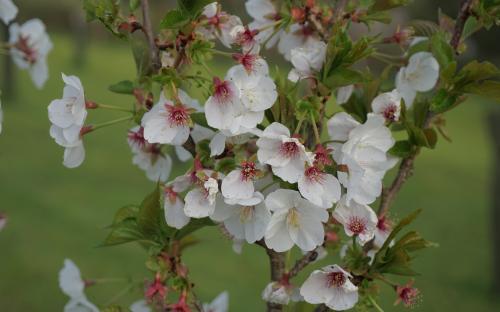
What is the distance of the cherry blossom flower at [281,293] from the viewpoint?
3.32ft

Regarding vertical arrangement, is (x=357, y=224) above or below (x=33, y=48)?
above

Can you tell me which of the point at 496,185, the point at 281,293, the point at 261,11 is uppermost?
the point at 261,11

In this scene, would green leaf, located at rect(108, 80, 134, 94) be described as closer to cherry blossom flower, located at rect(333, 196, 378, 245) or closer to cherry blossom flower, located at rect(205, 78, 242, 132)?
cherry blossom flower, located at rect(205, 78, 242, 132)

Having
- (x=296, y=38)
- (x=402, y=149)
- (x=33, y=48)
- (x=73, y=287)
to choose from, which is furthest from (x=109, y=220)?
(x=402, y=149)

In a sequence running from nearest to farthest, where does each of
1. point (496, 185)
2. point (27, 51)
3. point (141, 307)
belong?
1. point (141, 307)
2. point (27, 51)
3. point (496, 185)

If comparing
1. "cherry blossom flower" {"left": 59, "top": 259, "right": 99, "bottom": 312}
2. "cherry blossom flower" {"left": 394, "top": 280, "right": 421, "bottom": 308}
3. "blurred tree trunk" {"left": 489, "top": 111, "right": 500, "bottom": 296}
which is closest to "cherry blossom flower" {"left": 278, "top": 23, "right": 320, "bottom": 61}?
"cherry blossom flower" {"left": 394, "top": 280, "right": 421, "bottom": 308}

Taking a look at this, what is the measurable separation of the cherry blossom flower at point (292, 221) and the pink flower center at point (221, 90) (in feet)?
0.39

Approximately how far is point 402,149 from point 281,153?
0.26 meters

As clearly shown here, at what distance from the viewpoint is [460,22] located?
1079 mm

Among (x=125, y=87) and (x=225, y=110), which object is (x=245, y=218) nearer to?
(x=225, y=110)

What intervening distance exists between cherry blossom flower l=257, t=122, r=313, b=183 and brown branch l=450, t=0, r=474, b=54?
36cm

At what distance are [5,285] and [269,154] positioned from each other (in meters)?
2.87

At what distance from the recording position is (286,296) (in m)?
1.01

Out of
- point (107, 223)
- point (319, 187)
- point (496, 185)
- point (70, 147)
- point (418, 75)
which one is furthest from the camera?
point (107, 223)
